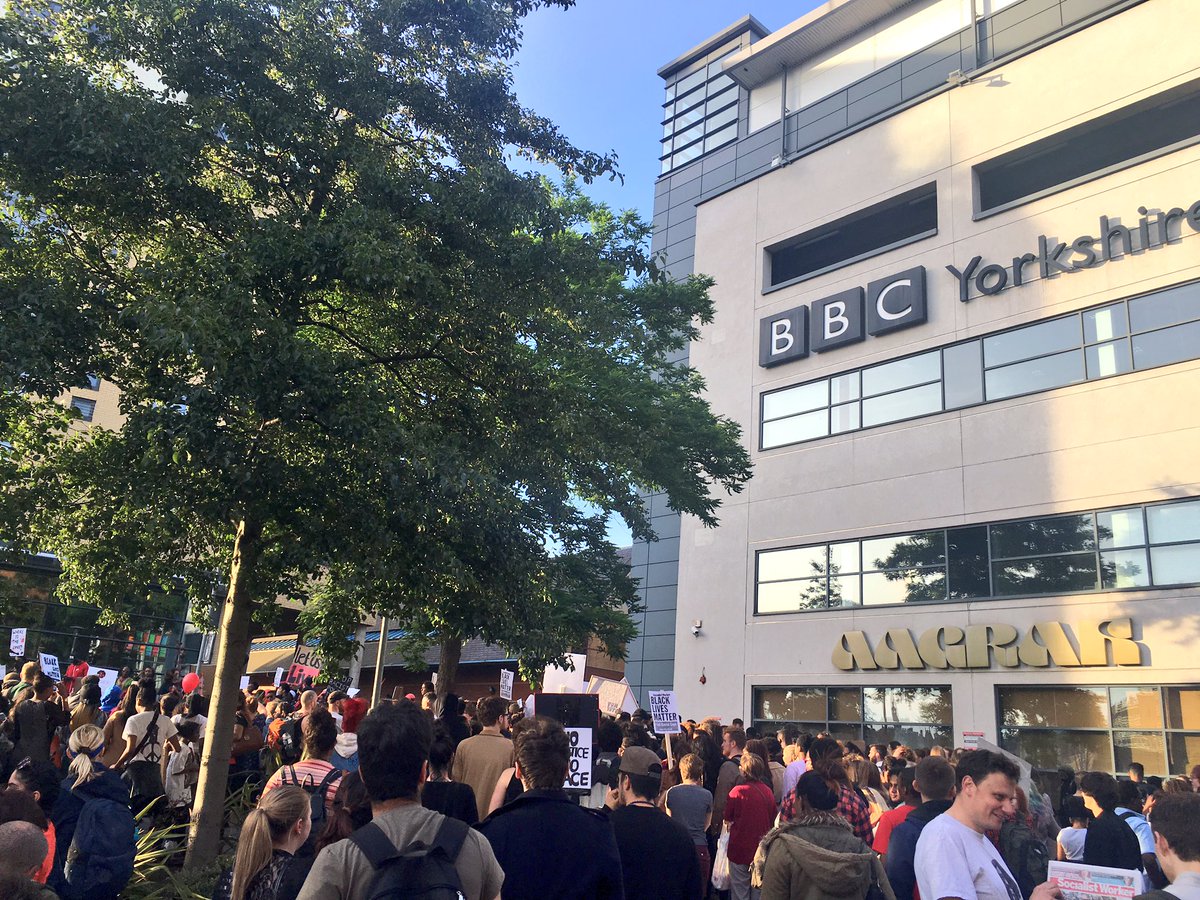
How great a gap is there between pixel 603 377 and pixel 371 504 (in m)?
10.1

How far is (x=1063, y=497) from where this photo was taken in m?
20.8

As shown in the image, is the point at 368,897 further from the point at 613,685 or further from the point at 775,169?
the point at 775,169

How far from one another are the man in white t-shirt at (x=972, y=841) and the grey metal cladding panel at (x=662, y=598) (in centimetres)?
2599

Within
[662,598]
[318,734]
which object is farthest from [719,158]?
[318,734]

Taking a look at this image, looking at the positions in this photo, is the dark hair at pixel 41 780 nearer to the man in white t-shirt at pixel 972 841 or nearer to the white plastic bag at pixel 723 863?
the man in white t-shirt at pixel 972 841

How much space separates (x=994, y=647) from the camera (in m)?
21.0

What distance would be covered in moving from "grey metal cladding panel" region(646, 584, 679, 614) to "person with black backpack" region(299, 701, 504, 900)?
2733 cm

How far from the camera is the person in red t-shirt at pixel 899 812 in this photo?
22.4ft

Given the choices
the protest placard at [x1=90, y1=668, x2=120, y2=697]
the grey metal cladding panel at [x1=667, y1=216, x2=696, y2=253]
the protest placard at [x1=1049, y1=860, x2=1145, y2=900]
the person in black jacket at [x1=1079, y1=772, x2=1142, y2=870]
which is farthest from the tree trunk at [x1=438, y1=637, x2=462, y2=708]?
the grey metal cladding panel at [x1=667, y1=216, x2=696, y2=253]

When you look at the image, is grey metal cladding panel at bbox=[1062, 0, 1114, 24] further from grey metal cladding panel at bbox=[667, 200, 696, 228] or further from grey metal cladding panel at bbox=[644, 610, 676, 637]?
grey metal cladding panel at bbox=[644, 610, 676, 637]

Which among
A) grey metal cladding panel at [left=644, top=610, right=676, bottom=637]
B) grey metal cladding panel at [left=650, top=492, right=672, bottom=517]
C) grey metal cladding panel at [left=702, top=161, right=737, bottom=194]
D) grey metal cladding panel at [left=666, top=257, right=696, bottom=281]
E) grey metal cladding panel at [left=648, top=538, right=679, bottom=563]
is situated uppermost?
grey metal cladding panel at [left=702, top=161, right=737, bottom=194]

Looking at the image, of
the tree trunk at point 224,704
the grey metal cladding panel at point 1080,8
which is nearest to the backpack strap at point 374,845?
the tree trunk at point 224,704

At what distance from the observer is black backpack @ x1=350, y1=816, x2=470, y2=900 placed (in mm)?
3035

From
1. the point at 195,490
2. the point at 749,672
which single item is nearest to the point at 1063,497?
the point at 749,672
